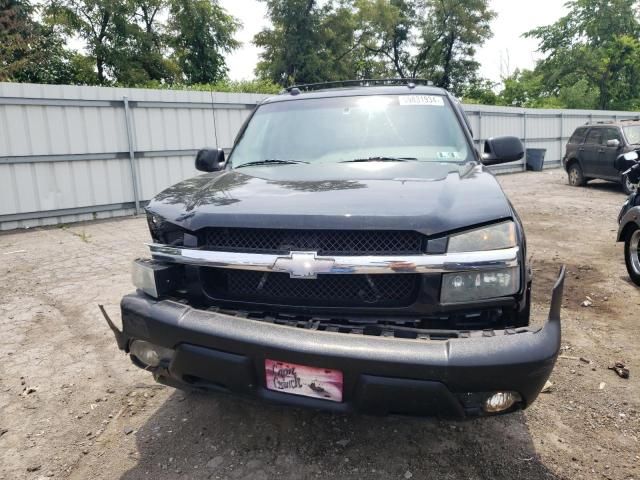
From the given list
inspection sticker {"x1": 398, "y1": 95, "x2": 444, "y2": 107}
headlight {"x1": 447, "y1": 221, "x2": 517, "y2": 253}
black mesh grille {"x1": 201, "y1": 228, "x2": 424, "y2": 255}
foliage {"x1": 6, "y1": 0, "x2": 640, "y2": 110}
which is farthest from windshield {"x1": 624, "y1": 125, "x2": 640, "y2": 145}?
foliage {"x1": 6, "y1": 0, "x2": 640, "y2": 110}

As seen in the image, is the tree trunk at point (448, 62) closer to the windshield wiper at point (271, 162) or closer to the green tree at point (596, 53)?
the green tree at point (596, 53)

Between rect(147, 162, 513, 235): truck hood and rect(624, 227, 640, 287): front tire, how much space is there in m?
3.21

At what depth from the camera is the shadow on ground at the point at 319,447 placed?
7.36 ft

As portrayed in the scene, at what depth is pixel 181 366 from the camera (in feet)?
6.88

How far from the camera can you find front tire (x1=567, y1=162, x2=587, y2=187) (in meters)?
13.4

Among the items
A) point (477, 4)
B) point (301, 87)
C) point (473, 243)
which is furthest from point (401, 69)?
point (473, 243)

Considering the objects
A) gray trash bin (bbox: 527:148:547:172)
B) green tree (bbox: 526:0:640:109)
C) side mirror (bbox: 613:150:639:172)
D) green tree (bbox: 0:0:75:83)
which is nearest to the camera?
side mirror (bbox: 613:150:639:172)

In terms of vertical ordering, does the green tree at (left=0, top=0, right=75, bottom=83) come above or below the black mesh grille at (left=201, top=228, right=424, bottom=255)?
above

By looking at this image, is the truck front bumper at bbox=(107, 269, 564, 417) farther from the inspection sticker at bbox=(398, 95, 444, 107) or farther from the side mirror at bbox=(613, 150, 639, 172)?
the side mirror at bbox=(613, 150, 639, 172)

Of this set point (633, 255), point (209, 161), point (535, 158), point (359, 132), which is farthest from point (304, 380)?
point (535, 158)

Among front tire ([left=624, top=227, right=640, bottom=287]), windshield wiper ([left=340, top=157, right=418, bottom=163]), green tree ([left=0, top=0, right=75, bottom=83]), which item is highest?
green tree ([left=0, top=0, right=75, bottom=83])

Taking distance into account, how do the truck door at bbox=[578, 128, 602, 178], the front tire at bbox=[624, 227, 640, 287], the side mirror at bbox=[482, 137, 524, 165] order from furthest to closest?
the truck door at bbox=[578, 128, 602, 178] → the front tire at bbox=[624, 227, 640, 287] → the side mirror at bbox=[482, 137, 524, 165]

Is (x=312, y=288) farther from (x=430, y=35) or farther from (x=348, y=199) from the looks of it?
(x=430, y=35)

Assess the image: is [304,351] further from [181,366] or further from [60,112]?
[60,112]
